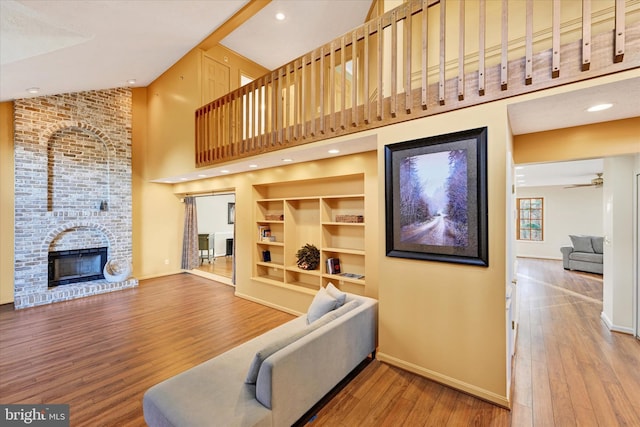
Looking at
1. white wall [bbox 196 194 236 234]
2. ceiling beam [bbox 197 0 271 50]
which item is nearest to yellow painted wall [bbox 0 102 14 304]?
ceiling beam [bbox 197 0 271 50]

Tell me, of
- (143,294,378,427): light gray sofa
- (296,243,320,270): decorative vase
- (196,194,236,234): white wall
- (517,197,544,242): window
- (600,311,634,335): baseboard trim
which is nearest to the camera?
(143,294,378,427): light gray sofa

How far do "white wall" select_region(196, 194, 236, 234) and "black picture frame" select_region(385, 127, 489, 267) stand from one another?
6564mm

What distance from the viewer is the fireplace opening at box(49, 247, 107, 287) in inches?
204

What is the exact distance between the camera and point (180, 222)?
7176 mm

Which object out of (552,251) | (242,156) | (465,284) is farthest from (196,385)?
(552,251)

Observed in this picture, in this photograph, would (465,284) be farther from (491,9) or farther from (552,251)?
(552,251)

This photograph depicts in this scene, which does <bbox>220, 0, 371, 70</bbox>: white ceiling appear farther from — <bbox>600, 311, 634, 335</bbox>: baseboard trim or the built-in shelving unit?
<bbox>600, 311, 634, 335</bbox>: baseboard trim

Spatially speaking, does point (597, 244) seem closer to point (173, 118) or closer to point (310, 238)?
point (310, 238)

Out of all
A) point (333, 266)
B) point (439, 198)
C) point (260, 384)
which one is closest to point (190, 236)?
point (333, 266)

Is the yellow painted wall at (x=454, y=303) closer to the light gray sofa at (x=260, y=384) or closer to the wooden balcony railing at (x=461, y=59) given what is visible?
the wooden balcony railing at (x=461, y=59)

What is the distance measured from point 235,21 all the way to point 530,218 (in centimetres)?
1061

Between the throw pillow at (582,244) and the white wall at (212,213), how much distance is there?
9810 mm

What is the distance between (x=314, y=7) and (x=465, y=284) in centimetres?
478

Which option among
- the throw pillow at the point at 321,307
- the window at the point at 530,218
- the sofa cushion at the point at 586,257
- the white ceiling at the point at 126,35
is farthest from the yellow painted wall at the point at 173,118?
the window at the point at 530,218
